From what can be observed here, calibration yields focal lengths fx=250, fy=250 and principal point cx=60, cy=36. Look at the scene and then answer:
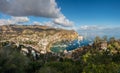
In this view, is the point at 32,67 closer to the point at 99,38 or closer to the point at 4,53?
the point at 4,53

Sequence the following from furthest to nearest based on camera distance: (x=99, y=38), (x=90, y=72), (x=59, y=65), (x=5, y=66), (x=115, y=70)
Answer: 1. (x=99, y=38)
2. (x=59, y=65)
3. (x=5, y=66)
4. (x=115, y=70)
5. (x=90, y=72)

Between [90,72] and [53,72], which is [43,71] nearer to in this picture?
[53,72]

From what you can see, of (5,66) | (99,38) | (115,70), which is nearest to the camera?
(115,70)

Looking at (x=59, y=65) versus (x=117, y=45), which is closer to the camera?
(x=59, y=65)

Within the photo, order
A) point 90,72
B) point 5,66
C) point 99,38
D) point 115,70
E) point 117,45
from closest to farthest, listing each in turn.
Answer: point 90,72 → point 115,70 → point 5,66 → point 117,45 → point 99,38

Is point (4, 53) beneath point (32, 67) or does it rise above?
above

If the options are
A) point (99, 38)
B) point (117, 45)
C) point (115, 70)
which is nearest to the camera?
point (115, 70)

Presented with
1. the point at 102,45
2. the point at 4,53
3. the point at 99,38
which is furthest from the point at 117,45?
the point at 4,53

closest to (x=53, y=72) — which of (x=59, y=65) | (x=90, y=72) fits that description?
(x=90, y=72)

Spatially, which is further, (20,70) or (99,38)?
(99,38)
